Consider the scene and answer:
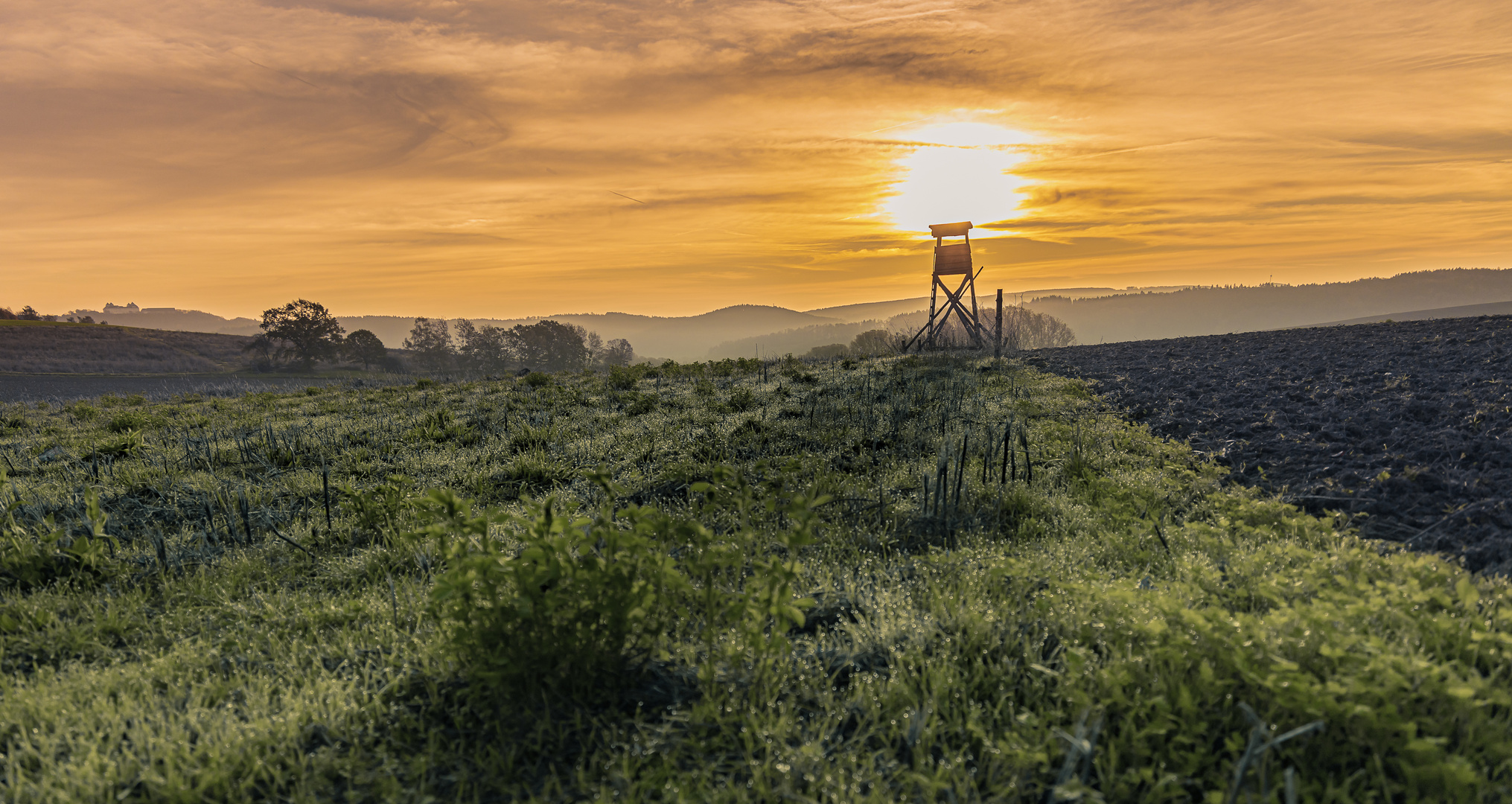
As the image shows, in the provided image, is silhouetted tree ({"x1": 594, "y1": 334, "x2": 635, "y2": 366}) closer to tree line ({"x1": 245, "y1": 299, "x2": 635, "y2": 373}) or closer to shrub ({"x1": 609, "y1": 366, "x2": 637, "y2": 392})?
tree line ({"x1": 245, "y1": 299, "x2": 635, "y2": 373})

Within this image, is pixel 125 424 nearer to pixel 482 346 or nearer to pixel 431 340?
pixel 482 346

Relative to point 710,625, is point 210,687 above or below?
below

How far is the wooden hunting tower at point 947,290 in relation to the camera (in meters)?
23.1

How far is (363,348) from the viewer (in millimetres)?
70688

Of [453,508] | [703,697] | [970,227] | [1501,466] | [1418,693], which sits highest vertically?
[970,227]

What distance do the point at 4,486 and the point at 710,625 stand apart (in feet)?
25.2

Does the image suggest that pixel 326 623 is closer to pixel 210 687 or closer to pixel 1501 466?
pixel 210 687

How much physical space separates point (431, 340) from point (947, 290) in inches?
→ 3308

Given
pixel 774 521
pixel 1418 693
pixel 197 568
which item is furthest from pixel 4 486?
pixel 1418 693

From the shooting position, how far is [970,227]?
2317cm

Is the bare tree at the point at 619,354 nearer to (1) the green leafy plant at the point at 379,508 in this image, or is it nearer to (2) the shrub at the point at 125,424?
(2) the shrub at the point at 125,424

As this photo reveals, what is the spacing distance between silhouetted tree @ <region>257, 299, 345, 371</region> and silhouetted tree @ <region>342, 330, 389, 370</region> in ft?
10.1

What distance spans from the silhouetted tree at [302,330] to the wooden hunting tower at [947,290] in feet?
212

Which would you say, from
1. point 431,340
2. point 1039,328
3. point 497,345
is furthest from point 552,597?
point 1039,328
